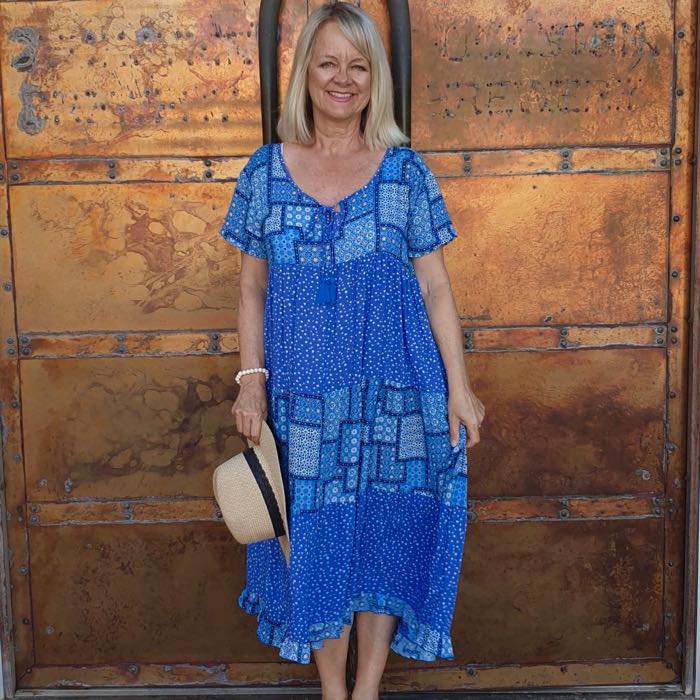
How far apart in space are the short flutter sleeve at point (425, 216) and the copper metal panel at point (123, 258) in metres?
0.60

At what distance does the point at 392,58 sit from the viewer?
2010 mm

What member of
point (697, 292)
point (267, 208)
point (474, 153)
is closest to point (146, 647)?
point (267, 208)

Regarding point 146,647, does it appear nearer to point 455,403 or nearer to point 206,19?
point 455,403

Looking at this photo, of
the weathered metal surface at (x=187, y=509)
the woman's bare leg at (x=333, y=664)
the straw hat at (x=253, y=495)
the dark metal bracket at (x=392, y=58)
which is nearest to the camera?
the straw hat at (x=253, y=495)

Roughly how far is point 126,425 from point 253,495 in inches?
26.7

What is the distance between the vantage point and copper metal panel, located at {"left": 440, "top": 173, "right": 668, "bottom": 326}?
212cm

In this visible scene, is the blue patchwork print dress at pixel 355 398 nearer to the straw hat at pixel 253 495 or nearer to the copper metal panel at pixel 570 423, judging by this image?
the straw hat at pixel 253 495

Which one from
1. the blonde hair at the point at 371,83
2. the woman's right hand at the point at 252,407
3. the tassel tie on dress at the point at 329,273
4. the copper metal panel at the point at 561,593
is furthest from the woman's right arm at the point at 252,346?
the copper metal panel at the point at 561,593

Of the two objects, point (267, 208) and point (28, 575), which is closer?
point (267, 208)

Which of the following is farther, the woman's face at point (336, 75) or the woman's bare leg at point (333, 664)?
the woman's bare leg at point (333, 664)

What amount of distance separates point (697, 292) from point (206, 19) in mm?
1377

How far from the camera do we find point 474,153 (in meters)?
2.11

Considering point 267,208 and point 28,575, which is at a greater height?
point 267,208

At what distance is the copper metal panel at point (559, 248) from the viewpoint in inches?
83.6
